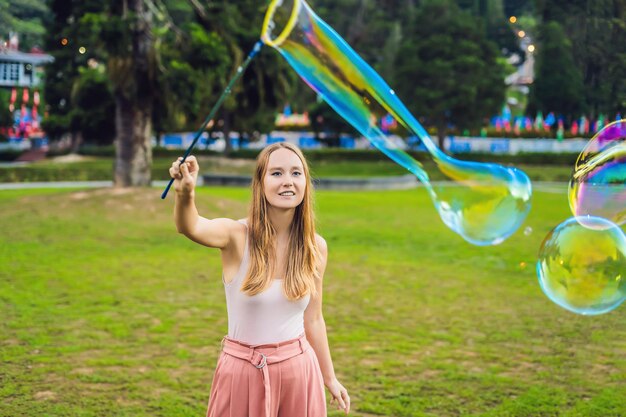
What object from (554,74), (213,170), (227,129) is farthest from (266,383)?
(227,129)

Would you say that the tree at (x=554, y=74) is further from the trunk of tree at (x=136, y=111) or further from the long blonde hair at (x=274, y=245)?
the long blonde hair at (x=274, y=245)

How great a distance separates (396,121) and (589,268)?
145 cm

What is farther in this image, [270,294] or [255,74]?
[255,74]

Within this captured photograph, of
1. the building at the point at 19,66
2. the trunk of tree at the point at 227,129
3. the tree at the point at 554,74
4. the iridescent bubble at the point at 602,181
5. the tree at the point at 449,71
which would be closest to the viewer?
the iridescent bubble at the point at 602,181

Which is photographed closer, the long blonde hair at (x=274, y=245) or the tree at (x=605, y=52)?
the long blonde hair at (x=274, y=245)

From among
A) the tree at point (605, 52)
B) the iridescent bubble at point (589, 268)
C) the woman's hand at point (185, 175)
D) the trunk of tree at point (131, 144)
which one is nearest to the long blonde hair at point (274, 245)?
the woman's hand at point (185, 175)

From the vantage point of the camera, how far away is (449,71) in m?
34.2

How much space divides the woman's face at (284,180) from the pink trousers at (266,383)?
0.52 m

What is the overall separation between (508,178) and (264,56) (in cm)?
2328

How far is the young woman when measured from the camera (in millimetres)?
2986

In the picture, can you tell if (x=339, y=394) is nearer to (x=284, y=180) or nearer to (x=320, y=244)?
(x=320, y=244)

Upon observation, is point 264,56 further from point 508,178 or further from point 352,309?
point 508,178

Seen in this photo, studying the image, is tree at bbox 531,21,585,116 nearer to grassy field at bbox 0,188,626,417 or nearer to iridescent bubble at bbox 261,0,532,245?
grassy field at bbox 0,188,626,417

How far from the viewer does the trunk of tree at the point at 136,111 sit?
51.9 feet
